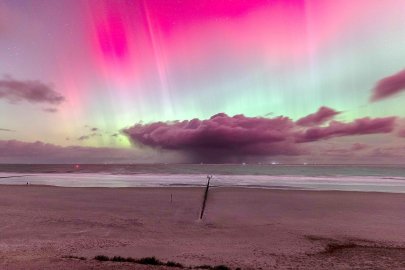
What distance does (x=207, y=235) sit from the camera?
13.3 m

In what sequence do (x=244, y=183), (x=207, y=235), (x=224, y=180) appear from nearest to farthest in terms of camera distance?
(x=207, y=235), (x=244, y=183), (x=224, y=180)

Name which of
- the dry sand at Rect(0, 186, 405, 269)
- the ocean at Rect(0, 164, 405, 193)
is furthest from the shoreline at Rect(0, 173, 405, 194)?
the dry sand at Rect(0, 186, 405, 269)

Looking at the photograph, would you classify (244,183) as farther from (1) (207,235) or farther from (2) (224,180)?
(1) (207,235)

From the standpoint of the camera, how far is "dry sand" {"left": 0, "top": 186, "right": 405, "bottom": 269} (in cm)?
987

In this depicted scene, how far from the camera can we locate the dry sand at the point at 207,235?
987cm

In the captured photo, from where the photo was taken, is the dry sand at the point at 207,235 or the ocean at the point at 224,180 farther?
the ocean at the point at 224,180

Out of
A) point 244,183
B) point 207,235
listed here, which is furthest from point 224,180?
point 207,235

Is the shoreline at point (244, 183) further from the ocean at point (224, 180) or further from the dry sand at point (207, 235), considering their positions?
the dry sand at point (207, 235)

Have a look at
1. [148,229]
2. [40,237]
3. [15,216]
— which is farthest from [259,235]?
[15,216]

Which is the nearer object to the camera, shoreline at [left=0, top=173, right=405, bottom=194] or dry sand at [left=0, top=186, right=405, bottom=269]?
dry sand at [left=0, top=186, right=405, bottom=269]

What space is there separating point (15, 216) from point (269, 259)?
14.4 meters

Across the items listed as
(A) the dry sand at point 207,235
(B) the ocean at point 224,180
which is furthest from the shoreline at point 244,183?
(A) the dry sand at point 207,235

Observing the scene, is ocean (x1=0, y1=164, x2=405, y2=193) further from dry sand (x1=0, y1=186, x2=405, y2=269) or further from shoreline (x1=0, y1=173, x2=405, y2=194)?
dry sand (x1=0, y1=186, x2=405, y2=269)

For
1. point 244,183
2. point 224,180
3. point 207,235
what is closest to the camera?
point 207,235
